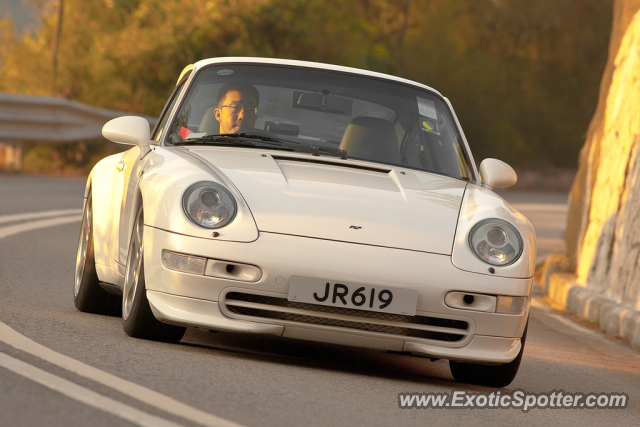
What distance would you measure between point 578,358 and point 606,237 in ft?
9.89

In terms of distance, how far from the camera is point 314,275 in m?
4.38

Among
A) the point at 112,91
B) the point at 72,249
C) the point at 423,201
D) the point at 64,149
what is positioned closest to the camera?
the point at 423,201

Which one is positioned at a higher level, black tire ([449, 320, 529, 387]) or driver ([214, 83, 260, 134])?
driver ([214, 83, 260, 134])

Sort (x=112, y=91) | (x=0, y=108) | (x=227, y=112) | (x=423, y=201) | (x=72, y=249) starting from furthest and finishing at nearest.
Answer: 1. (x=112, y=91)
2. (x=0, y=108)
3. (x=72, y=249)
4. (x=227, y=112)
5. (x=423, y=201)

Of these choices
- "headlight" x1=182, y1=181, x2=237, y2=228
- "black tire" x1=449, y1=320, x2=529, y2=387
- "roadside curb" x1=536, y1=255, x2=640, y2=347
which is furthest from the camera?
"roadside curb" x1=536, y1=255, x2=640, y2=347

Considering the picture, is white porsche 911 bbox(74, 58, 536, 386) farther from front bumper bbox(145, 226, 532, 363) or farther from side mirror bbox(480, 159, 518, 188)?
side mirror bbox(480, 159, 518, 188)

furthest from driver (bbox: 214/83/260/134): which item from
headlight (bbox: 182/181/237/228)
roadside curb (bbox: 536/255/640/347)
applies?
roadside curb (bbox: 536/255/640/347)

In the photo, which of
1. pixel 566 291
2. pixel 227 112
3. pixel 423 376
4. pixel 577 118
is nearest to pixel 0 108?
pixel 566 291

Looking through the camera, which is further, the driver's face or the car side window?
the car side window

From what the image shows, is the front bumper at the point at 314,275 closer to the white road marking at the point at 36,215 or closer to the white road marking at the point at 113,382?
the white road marking at the point at 113,382

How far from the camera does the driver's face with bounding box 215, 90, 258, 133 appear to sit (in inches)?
219

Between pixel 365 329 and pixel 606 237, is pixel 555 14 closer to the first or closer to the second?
pixel 606 237

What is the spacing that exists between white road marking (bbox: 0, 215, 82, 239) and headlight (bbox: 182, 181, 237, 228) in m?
4.68

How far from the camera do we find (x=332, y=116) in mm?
5703
